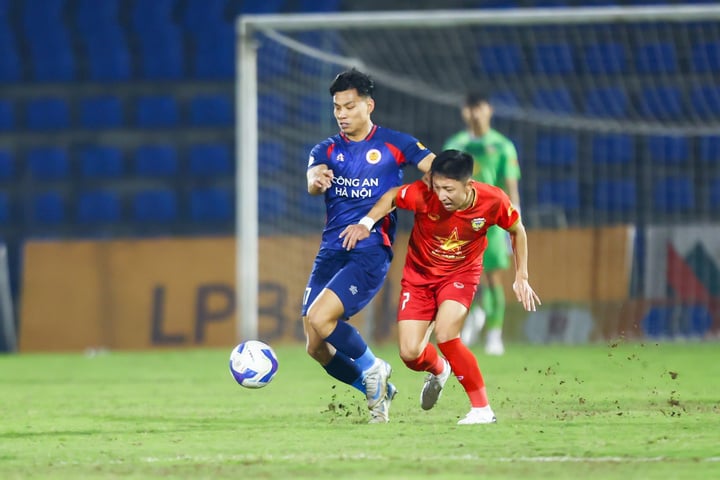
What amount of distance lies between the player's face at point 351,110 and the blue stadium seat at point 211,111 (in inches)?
393

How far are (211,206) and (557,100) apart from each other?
4.13m

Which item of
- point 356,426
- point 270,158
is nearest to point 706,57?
point 270,158

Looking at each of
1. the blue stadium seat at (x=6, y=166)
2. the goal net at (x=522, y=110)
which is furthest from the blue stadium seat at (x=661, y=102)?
the blue stadium seat at (x=6, y=166)

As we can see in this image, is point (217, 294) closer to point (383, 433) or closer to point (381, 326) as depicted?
point (381, 326)

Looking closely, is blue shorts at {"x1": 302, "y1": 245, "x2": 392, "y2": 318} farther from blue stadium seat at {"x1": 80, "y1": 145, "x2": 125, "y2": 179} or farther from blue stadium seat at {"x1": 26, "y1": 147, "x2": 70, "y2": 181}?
blue stadium seat at {"x1": 26, "y1": 147, "x2": 70, "y2": 181}

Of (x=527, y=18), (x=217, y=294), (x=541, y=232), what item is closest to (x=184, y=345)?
(x=217, y=294)

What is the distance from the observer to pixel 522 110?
53.1 feet

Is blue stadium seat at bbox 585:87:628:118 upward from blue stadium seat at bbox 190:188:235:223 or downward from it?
upward

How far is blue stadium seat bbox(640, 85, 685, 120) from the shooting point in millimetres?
15562

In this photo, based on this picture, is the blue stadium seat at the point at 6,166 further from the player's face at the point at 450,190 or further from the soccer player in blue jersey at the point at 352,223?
the player's face at the point at 450,190

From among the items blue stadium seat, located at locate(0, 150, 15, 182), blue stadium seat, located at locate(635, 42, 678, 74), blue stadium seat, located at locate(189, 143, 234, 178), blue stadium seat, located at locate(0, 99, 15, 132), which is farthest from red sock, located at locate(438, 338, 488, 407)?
blue stadium seat, located at locate(0, 99, 15, 132)

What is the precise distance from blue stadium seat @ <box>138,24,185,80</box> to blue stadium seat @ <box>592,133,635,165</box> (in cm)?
510

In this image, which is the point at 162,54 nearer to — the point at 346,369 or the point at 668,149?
the point at 668,149

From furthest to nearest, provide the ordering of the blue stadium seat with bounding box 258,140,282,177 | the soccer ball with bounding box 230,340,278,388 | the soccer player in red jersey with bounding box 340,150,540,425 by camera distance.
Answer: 1. the blue stadium seat with bounding box 258,140,282,177
2. the soccer ball with bounding box 230,340,278,388
3. the soccer player in red jersey with bounding box 340,150,540,425
